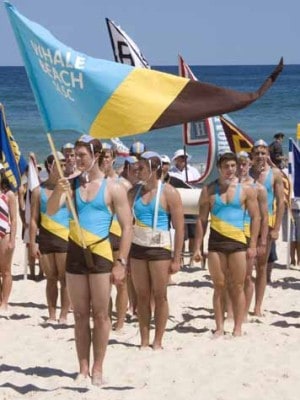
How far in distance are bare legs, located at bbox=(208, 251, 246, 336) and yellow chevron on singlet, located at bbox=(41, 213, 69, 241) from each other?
142cm

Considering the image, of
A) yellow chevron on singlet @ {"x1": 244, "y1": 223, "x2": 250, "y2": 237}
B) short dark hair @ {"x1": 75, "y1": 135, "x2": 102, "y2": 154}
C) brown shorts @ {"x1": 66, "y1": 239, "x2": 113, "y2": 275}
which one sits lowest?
yellow chevron on singlet @ {"x1": 244, "y1": 223, "x2": 250, "y2": 237}

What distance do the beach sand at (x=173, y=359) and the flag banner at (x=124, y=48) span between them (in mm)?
2818

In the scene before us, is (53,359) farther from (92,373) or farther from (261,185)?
(261,185)

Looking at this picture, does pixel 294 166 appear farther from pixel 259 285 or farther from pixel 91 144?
pixel 91 144

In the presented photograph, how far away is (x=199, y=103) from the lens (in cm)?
693

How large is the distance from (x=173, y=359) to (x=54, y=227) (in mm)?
1989

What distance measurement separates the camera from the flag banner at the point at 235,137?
11.8 metres

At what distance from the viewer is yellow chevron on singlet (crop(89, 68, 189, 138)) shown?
22.6ft

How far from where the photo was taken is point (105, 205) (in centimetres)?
711

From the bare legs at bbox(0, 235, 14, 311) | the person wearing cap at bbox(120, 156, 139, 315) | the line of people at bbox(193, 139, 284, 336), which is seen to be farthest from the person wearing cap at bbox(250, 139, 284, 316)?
the bare legs at bbox(0, 235, 14, 311)

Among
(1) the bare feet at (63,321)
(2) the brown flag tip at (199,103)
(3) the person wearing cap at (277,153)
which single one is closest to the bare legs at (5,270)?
(1) the bare feet at (63,321)

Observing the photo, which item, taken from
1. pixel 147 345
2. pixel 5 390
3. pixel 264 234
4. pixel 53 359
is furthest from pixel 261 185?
pixel 5 390

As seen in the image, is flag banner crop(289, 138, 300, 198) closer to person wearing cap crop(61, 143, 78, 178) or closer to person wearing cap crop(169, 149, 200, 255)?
person wearing cap crop(169, 149, 200, 255)

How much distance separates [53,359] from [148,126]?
2.39 m
